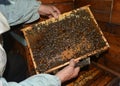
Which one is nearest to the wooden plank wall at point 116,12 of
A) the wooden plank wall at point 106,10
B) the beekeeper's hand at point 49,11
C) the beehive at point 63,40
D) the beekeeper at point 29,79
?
the wooden plank wall at point 106,10

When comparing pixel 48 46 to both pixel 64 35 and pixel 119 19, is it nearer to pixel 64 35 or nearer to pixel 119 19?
pixel 64 35

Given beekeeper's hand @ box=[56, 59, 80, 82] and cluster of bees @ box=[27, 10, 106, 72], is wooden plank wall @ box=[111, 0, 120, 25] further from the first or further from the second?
beekeeper's hand @ box=[56, 59, 80, 82]

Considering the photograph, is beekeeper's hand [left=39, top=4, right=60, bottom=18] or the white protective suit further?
beekeeper's hand [left=39, top=4, right=60, bottom=18]

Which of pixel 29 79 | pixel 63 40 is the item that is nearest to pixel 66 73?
pixel 29 79

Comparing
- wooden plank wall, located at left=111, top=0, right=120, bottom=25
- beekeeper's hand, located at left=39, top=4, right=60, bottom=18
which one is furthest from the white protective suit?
wooden plank wall, located at left=111, top=0, right=120, bottom=25

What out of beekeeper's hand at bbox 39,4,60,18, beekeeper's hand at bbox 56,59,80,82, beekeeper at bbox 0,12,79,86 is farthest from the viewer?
beekeeper's hand at bbox 39,4,60,18

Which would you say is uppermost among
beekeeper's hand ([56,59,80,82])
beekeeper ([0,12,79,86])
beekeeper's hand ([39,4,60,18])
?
beekeeper's hand ([39,4,60,18])

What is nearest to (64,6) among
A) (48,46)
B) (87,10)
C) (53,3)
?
(53,3)

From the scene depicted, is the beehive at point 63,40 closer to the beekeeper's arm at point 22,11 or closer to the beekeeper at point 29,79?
the beekeeper's arm at point 22,11

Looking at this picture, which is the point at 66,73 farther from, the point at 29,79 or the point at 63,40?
the point at 63,40
